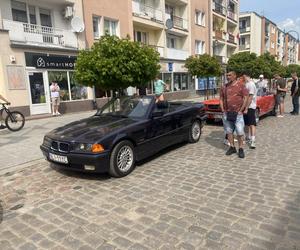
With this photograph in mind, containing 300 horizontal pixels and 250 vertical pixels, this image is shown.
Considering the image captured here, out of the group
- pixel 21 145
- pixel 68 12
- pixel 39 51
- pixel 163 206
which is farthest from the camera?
pixel 68 12

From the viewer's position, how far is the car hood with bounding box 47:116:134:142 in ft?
Result: 15.5

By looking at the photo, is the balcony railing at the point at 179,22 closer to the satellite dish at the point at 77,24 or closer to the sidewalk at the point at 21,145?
the satellite dish at the point at 77,24

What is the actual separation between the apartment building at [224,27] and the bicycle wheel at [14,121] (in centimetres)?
2606

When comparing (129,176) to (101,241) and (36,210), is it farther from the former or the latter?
(101,241)

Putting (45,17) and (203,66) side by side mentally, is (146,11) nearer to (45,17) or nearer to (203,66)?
(203,66)

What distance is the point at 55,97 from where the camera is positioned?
14.6 meters

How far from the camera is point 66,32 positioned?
1574 cm

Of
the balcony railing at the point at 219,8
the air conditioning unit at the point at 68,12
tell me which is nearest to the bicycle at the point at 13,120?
the air conditioning unit at the point at 68,12

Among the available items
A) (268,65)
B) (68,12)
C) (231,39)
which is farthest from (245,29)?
(68,12)

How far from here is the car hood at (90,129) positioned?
15.5 feet

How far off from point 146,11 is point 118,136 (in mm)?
19327

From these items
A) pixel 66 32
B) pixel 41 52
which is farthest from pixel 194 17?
pixel 41 52

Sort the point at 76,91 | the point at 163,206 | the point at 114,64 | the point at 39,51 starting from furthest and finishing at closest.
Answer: the point at 76,91
the point at 39,51
the point at 114,64
the point at 163,206

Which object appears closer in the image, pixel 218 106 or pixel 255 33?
pixel 218 106
